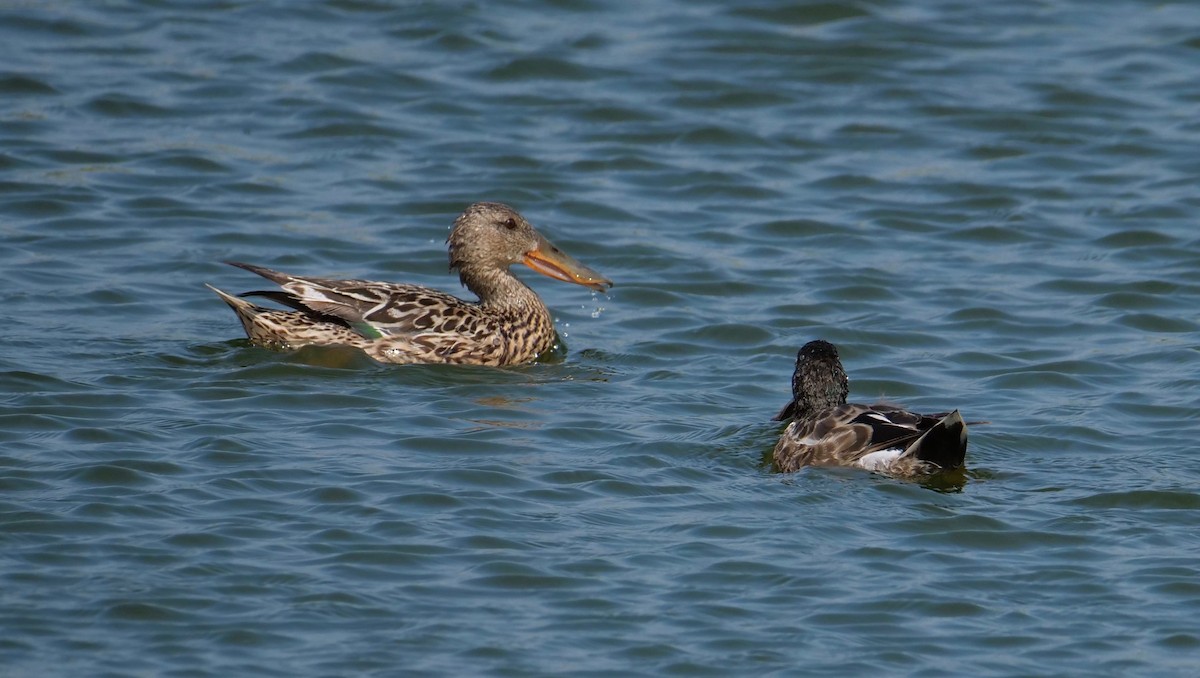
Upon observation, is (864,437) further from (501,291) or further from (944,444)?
(501,291)

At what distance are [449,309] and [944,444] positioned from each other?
3.65 m

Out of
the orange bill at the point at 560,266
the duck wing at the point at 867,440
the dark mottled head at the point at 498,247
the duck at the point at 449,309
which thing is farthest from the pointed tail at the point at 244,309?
the duck wing at the point at 867,440

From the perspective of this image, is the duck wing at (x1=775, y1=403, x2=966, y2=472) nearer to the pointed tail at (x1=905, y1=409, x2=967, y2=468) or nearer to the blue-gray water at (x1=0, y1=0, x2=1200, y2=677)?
the pointed tail at (x1=905, y1=409, x2=967, y2=468)

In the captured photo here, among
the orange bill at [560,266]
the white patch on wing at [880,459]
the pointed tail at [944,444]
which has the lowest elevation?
the white patch on wing at [880,459]

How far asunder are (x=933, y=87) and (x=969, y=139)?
1.08 m

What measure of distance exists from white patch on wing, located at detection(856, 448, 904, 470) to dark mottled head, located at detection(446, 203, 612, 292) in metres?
3.16

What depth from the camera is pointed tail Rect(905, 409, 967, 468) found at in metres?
8.67

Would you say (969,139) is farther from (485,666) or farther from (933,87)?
(485,666)

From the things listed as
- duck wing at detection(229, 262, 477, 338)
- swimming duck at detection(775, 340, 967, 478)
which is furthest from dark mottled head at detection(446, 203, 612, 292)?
swimming duck at detection(775, 340, 967, 478)

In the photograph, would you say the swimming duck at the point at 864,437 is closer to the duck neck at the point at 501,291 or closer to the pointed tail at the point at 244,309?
the duck neck at the point at 501,291

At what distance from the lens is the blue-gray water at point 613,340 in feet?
24.0

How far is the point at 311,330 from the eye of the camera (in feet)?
36.1

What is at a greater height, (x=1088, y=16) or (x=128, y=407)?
(x=1088, y=16)

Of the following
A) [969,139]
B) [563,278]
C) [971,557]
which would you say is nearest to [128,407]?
[563,278]
